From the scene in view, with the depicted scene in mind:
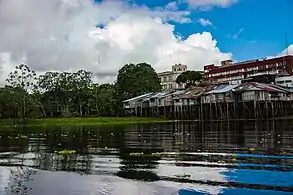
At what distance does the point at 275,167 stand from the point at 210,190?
16.0 ft

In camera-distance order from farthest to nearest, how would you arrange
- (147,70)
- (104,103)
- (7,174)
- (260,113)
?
(147,70)
(104,103)
(260,113)
(7,174)

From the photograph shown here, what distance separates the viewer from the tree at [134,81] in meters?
132

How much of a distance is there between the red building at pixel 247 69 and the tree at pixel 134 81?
25963 millimetres

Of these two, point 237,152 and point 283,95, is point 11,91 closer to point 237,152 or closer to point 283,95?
point 283,95

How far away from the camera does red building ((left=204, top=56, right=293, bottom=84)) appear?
14725 cm

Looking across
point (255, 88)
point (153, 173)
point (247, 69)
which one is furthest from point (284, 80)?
point (153, 173)

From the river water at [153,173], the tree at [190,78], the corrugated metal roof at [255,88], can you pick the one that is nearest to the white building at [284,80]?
the corrugated metal roof at [255,88]

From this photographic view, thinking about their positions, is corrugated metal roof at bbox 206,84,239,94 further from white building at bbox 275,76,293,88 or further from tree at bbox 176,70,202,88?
tree at bbox 176,70,202,88

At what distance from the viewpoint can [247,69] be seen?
164 meters

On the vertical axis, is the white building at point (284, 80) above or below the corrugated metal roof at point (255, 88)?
above

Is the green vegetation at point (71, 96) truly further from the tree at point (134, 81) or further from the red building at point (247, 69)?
the red building at point (247, 69)

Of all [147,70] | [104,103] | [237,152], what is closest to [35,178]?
[237,152]

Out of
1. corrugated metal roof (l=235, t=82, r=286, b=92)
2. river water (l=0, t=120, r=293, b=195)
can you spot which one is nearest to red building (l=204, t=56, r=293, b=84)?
corrugated metal roof (l=235, t=82, r=286, b=92)

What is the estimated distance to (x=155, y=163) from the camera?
66.7ft
